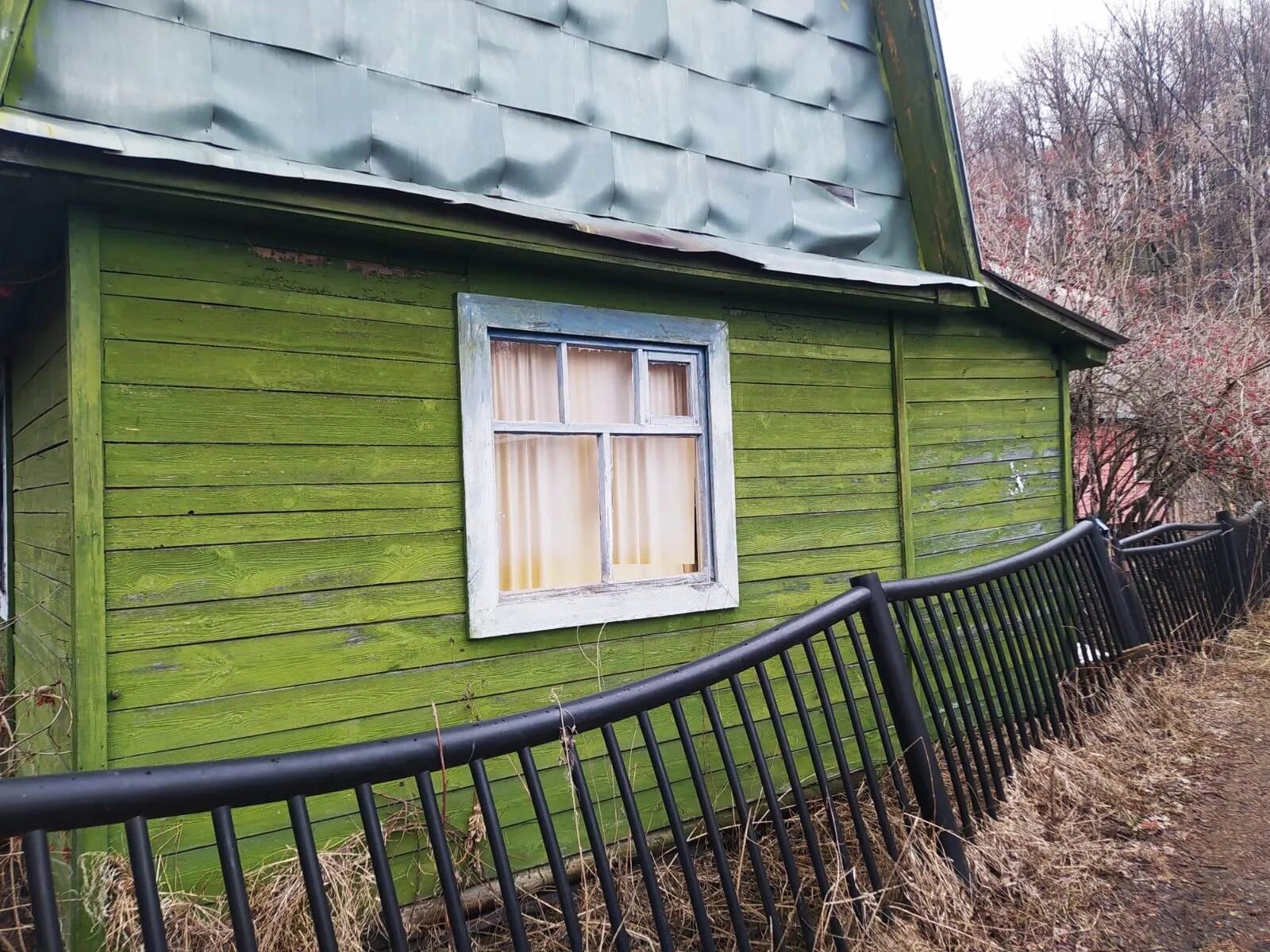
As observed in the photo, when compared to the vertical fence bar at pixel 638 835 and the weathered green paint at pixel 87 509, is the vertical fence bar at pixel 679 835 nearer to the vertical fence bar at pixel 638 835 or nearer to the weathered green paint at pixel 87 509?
the vertical fence bar at pixel 638 835

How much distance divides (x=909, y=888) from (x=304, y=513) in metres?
2.40

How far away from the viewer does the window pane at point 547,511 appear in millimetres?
3594

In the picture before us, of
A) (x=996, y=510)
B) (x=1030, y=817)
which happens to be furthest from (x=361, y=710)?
(x=996, y=510)

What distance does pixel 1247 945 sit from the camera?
2.42 m

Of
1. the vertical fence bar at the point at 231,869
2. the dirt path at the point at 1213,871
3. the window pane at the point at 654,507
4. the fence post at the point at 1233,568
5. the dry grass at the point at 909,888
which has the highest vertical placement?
the window pane at the point at 654,507

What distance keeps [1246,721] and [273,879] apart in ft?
16.5

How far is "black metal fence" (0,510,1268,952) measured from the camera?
123 cm

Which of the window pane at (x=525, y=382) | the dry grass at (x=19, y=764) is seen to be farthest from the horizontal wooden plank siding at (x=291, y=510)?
the dry grass at (x=19, y=764)

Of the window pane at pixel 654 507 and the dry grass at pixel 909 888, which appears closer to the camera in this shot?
the dry grass at pixel 909 888

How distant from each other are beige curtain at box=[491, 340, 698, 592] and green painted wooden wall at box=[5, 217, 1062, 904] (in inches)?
10.1

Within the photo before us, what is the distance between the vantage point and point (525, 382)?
144 inches

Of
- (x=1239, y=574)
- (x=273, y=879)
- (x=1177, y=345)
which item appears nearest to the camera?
(x=273, y=879)

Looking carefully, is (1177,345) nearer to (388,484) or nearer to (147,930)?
(388,484)

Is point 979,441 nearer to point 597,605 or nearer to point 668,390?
point 668,390
